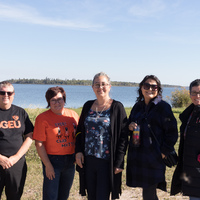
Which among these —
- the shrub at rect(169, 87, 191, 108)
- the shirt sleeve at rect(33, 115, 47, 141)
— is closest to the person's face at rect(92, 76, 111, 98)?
the shirt sleeve at rect(33, 115, 47, 141)

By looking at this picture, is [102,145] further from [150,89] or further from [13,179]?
[13,179]

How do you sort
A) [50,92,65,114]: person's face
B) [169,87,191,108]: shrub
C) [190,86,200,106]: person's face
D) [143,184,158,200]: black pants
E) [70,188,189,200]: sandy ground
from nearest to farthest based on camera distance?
[190,86,200,106]: person's face → [143,184,158,200]: black pants → [50,92,65,114]: person's face → [70,188,189,200]: sandy ground → [169,87,191,108]: shrub

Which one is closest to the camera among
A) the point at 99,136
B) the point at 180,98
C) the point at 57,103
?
the point at 99,136

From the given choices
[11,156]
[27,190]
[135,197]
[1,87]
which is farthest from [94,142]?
[27,190]

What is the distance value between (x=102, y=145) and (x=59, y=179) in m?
0.81

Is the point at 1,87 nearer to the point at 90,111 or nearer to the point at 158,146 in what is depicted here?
the point at 90,111

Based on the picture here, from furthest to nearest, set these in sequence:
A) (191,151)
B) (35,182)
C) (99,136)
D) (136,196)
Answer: (35,182)
(136,196)
(99,136)
(191,151)

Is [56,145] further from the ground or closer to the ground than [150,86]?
closer to the ground

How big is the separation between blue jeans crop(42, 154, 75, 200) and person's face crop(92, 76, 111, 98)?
0.97 m

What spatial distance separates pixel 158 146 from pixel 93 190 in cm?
103

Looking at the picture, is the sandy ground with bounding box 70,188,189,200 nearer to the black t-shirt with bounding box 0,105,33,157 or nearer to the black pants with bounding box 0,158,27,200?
the black pants with bounding box 0,158,27,200

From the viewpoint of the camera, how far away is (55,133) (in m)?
3.31

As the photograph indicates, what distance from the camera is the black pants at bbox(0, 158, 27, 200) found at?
3346mm

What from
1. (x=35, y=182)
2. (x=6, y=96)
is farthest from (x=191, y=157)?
(x=35, y=182)
